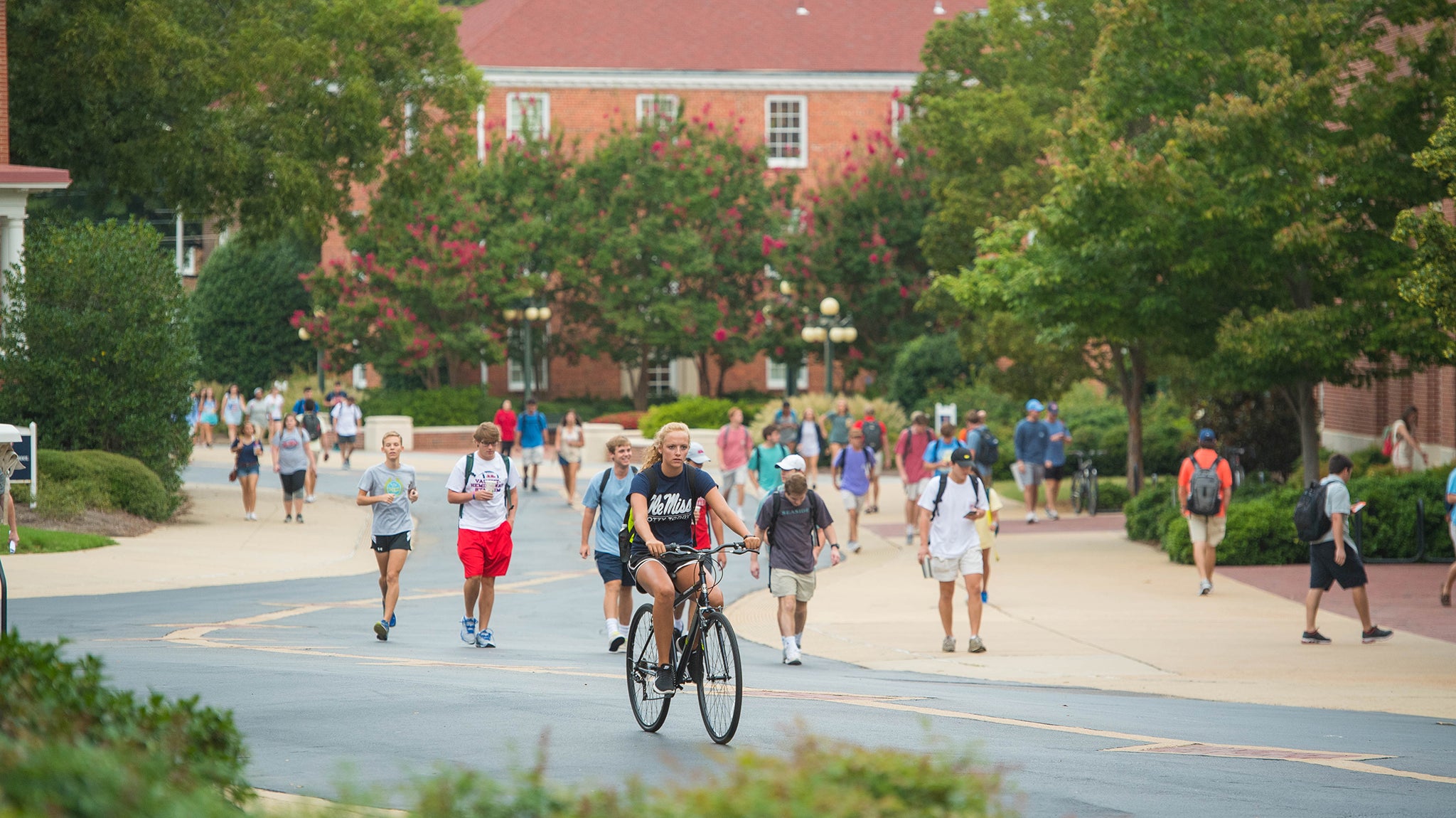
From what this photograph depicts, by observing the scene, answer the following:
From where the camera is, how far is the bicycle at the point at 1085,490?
92.6 feet


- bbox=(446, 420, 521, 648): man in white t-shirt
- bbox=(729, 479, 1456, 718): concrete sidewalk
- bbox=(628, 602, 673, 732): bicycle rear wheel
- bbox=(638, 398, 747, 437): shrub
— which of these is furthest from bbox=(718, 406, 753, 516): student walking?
bbox=(628, 602, 673, 732): bicycle rear wheel

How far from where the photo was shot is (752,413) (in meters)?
42.2

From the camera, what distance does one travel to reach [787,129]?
176 ft

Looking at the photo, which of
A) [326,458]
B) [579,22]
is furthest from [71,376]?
[579,22]

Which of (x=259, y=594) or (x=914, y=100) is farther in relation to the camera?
(x=914, y=100)

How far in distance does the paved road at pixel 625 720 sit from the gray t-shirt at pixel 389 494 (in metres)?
0.97

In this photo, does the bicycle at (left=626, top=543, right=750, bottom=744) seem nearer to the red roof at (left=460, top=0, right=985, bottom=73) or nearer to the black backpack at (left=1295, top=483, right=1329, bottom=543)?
the black backpack at (left=1295, top=483, right=1329, bottom=543)

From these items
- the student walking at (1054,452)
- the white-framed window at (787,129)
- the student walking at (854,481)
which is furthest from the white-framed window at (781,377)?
the student walking at (854,481)

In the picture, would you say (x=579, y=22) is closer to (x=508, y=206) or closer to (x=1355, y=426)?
(x=508, y=206)

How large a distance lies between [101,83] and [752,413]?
20.2 m

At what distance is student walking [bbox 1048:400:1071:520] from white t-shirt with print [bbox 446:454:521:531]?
593 inches

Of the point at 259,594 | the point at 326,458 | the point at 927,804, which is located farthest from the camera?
the point at 326,458

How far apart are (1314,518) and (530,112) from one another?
40.4m

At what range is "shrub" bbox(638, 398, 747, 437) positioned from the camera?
41297 mm
